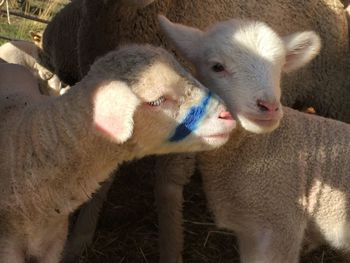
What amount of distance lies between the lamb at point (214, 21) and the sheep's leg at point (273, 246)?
129 centimetres

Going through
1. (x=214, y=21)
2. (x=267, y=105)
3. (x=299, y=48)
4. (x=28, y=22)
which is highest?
(x=267, y=105)

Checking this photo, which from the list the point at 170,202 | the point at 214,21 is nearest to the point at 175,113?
the point at 170,202

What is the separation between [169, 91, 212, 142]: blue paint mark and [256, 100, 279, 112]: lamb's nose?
0.93 ft

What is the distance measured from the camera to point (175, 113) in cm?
268

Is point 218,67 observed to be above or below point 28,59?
above

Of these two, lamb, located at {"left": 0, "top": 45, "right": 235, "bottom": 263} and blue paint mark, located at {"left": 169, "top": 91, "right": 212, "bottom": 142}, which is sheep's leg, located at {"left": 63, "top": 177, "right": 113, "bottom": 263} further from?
blue paint mark, located at {"left": 169, "top": 91, "right": 212, "bottom": 142}

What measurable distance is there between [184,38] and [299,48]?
0.61 meters

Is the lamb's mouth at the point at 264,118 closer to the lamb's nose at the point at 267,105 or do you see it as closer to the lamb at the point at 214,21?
the lamb's nose at the point at 267,105

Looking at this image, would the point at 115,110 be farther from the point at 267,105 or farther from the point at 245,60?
the point at 245,60

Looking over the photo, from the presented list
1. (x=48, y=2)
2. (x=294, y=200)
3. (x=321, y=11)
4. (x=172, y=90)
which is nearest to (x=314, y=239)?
(x=294, y=200)

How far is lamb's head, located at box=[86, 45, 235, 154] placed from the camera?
254 centimetres

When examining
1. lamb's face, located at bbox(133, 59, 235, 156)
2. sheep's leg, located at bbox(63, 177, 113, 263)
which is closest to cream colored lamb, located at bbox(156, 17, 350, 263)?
lamb's face, located at bbox(133, 59, 235, 156)

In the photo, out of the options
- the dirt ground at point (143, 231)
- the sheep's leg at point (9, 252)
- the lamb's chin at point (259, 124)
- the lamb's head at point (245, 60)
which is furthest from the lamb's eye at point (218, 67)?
the dirt ground at point (143, 231)

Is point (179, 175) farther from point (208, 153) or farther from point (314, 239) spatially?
point (314, 239)
